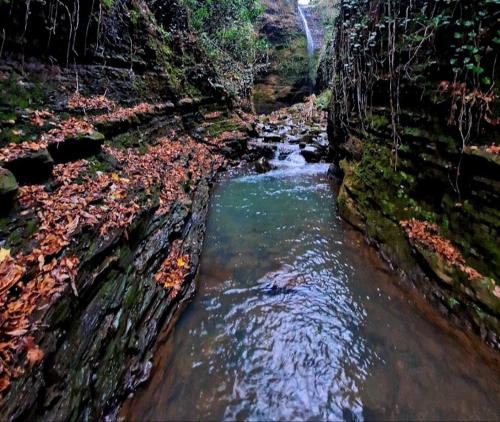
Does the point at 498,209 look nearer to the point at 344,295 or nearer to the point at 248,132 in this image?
the point at 344,295

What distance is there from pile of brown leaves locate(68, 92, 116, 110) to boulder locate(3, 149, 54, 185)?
7.22 ft

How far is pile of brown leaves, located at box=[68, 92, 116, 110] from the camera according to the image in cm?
591

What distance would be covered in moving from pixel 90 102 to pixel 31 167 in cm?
310

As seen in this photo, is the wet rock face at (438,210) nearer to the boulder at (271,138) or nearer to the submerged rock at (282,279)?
the submerged rock at (282,279)

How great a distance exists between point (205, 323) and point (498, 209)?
13.9 feet

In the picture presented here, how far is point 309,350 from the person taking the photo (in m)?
3.71

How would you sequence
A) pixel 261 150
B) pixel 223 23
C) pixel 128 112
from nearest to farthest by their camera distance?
pixel 128 112 → pixel 261 150 → pixel 223 23

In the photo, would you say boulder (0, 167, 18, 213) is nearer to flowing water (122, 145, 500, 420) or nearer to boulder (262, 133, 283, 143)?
flowing water (122, 145, 500, 420)

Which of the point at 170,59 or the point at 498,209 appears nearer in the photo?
the point at 498,209

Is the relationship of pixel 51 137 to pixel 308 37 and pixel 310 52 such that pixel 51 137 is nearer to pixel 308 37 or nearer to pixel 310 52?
pixel 310 52

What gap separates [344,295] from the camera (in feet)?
15.4

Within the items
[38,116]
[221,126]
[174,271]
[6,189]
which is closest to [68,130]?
[38,116]

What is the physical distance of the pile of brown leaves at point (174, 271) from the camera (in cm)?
464

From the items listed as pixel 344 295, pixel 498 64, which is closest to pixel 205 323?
pixel 344 295
